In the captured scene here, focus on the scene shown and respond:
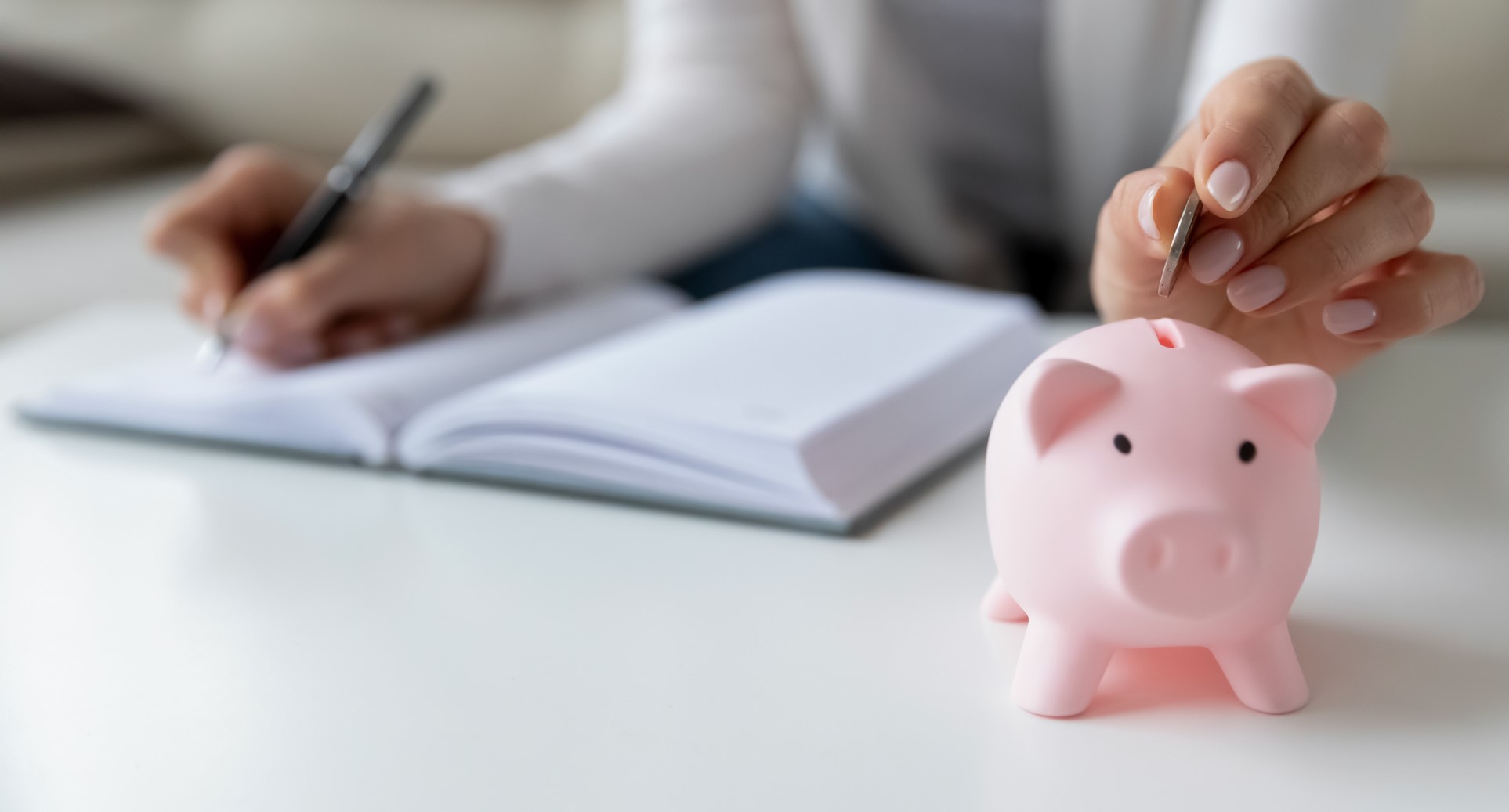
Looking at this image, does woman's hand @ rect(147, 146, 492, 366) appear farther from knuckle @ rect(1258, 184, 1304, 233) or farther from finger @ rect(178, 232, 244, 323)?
knuckle @ rect(1258, 184, 1304, 233)

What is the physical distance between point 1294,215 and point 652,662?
26cm

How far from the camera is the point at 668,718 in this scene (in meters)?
0.38

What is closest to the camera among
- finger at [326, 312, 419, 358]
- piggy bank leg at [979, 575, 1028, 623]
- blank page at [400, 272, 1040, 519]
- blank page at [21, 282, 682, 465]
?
piggy bank leg at [979, 575, 1028, 623]

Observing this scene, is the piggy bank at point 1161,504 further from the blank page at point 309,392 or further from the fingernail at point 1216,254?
the blank page at point 309,392

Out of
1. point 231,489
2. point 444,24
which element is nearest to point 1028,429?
point 231,489

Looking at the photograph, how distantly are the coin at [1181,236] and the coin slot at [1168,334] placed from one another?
1cm

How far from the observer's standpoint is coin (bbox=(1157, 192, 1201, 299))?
366mm

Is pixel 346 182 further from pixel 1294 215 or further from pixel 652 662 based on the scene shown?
pixel 1294 215

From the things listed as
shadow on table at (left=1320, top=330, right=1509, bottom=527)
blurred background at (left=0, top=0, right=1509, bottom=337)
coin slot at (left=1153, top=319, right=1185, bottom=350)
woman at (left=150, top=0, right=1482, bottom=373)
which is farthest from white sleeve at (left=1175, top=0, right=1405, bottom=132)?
A: blurred background at (left=0, top=0, right=1509, bottom=337)

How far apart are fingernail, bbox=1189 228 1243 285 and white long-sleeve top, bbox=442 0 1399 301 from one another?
36 centimetres

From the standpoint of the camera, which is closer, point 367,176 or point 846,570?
point 846,570

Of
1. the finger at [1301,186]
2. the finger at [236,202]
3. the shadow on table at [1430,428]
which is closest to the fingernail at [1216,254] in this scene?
the finger at [1301,186]

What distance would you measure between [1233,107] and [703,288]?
688mm

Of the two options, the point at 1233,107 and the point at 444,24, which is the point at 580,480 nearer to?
the point at 1233,107
